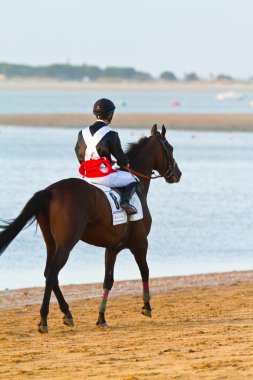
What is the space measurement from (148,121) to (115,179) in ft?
155

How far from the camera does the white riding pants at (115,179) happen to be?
1112 cm

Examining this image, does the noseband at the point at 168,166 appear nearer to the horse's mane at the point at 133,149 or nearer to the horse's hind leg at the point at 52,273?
the horse's mane at the point at 133,149

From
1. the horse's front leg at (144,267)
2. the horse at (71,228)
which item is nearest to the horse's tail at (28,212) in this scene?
the horse at (71,228)

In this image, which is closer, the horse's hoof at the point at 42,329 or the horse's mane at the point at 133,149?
the horse's hoof at the point at 42,329

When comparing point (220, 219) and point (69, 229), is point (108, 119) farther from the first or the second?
point (220, 219)

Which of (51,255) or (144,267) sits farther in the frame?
(144,267)

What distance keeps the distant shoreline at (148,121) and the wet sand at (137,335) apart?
41.0 metres

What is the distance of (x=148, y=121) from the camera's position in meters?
58.4

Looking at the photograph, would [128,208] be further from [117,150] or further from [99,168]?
[117,150]

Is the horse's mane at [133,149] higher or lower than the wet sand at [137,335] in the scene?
higher

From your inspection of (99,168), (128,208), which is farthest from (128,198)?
(99,168)

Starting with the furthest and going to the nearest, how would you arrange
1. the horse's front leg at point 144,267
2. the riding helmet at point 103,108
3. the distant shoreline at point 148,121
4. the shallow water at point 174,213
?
the distant shoreline at point 148,121
the shallow water at point 174,213
the horse's front leg at point 144,267
the riding helmet at point 103,108

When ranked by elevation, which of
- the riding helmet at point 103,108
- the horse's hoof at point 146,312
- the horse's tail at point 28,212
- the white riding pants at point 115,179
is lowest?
the horse's hoof at point 146,312

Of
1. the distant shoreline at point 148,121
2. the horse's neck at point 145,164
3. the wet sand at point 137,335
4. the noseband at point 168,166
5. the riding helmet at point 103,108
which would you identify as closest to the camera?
the wet sand at point 137,335
